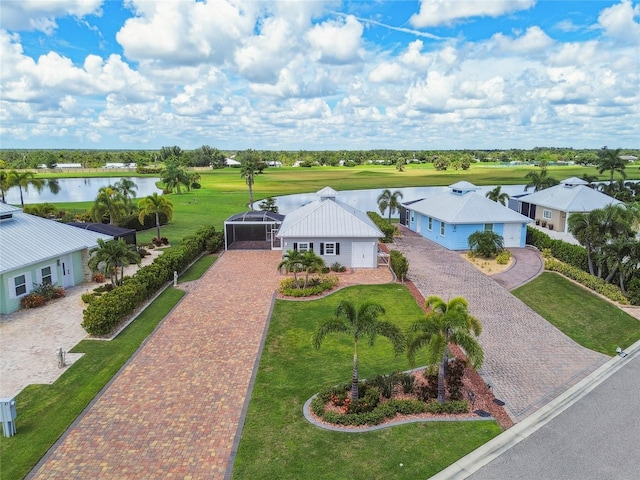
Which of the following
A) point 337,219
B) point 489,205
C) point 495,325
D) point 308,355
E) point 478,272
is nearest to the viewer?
point 308,355

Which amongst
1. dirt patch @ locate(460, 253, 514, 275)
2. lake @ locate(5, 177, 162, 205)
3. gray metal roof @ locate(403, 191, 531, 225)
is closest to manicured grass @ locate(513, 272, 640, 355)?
dirt patch @ locate(460, 253, 514, 275)

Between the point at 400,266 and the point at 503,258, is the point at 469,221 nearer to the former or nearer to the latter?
the point at 503,258

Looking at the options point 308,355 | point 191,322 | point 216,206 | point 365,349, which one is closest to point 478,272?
point 365,349

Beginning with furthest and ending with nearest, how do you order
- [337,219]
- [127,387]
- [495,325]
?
[337,219], [495,325], [127,387]

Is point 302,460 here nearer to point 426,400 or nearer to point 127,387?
point 426,400

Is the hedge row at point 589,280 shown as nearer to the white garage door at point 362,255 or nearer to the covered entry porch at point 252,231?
the white garage door at point 362,255

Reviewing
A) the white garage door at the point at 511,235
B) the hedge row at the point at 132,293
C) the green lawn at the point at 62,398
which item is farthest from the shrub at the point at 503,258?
the green lawn at the point at 62,398
